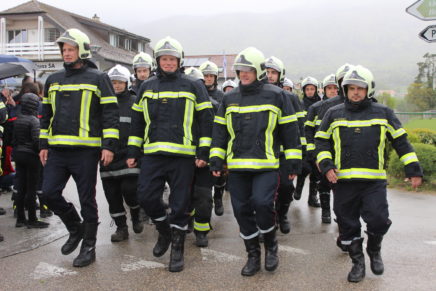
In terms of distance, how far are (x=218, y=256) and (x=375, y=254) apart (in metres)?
1.65

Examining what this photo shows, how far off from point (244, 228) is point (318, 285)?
35.0 inches

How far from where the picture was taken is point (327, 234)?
6434 millimetres

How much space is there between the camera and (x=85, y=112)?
5156mm

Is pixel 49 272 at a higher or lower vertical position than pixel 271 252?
lower

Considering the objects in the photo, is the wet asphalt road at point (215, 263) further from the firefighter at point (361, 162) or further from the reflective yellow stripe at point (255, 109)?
the reflective yellow stripe at point (255, 109)

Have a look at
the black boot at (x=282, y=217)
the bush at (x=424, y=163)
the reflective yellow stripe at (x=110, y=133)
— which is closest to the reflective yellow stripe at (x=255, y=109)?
the reflective yellow stripe at (x=110, y=133)

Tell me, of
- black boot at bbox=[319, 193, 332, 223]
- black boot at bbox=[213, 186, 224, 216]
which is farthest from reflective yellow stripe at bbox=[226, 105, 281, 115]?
black boot at bbox=[213, 186, 224, 216]

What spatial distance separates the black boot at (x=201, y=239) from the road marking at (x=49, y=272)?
5.01 feet

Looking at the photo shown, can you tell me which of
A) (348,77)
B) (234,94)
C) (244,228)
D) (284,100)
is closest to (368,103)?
(348,77)

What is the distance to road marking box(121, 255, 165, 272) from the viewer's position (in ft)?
16.5

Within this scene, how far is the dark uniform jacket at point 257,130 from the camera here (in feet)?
15.9

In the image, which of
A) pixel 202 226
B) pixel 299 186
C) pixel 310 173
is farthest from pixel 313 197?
pixel 202 226

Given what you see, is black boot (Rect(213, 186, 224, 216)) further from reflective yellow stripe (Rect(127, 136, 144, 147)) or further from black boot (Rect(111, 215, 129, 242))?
reflective yellow stripe (Rect(127, 136, 144, 147))

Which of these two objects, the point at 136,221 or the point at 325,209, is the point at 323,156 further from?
the point at 136,221
